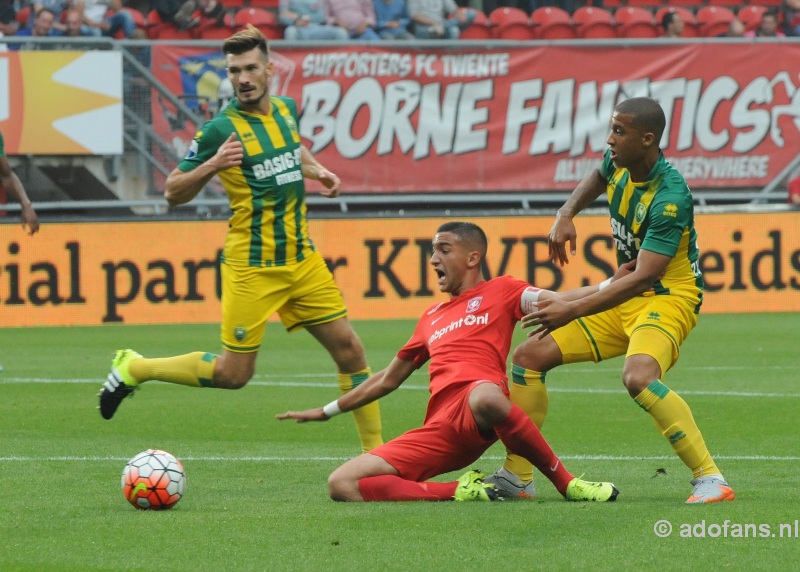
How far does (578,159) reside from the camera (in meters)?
18.7

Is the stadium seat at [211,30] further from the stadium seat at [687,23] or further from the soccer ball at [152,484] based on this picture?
the soccer ball at [152,484]

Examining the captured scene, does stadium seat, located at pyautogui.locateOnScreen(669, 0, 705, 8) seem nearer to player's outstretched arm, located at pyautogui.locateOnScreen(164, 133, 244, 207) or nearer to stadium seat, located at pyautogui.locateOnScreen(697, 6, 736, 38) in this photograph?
stadium seat, located at pyautogui.locateOnScreen(697, 6, 736, 38)

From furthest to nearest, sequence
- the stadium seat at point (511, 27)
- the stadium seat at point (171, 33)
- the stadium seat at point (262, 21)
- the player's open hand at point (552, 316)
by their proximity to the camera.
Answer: the stadium seat at point (511, 27)
the stadium seat at point (262, 21)
the stadium seat at point (171, 33)
the player's open hand at point (552, 316)

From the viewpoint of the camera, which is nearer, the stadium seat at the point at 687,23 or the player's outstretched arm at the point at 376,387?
the player's outstretched arm at the point at 376,387

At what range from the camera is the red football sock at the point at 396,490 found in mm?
5992

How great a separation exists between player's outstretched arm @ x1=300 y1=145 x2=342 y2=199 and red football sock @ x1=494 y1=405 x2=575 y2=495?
2286mm

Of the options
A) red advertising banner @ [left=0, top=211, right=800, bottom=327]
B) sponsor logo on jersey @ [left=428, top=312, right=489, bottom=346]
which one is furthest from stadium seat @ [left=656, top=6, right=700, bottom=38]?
sponsor logo on jersey @ [left=428, top=312, right=489, bottom=346]

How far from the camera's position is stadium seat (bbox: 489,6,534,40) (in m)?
20.4

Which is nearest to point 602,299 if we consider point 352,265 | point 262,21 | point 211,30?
point 352,265

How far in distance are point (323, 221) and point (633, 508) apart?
1173 centimetres

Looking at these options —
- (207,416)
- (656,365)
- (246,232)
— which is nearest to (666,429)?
(656,365)

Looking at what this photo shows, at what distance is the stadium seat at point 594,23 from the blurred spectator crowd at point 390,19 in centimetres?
1

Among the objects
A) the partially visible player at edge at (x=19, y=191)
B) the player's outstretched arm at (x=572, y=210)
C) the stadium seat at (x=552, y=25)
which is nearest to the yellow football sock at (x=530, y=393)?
the player's outstretched arm at (x=572, y=210)

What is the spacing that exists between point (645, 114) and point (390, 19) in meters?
14.1
